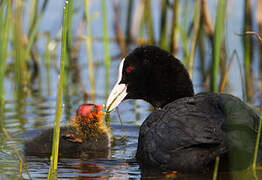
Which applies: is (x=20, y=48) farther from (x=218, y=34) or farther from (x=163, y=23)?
(x=218, y=34)

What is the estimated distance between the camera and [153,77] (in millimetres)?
4367

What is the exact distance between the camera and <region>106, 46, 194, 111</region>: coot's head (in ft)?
14.1

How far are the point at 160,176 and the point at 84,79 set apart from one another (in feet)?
12.6

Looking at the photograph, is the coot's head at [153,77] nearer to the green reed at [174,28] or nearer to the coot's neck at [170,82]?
the coot's neck at [170,82]

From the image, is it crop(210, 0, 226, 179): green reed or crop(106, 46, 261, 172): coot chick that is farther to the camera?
crop(210, 0, 226, 179): green reed

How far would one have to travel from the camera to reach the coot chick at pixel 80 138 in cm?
438

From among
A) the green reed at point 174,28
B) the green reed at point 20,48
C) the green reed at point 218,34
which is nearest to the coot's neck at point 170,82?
the green reed at point 218,34

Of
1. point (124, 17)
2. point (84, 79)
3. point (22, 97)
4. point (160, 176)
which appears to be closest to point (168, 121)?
point (160, 176)

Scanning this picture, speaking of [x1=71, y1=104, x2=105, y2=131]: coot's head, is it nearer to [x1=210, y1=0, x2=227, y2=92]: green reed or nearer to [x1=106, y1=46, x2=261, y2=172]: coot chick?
[x1=106, y1=46, x2=261, y2=172]: coot chick

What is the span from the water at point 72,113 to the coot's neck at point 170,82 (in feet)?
1.65

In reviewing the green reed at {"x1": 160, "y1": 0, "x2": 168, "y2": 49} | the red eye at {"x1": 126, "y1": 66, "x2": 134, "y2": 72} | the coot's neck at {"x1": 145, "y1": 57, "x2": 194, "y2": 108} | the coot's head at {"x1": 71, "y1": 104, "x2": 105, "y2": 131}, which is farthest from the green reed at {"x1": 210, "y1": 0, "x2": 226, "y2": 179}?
the green reed at {"x1": 160, "y1": 0, "x2": 168, "y2": 49}

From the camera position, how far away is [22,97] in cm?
639

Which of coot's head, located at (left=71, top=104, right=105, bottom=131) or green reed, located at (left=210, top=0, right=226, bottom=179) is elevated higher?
green reed, located at (left=210, top=0, right=226, bottom=179)

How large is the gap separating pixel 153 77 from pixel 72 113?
159 centimetres
